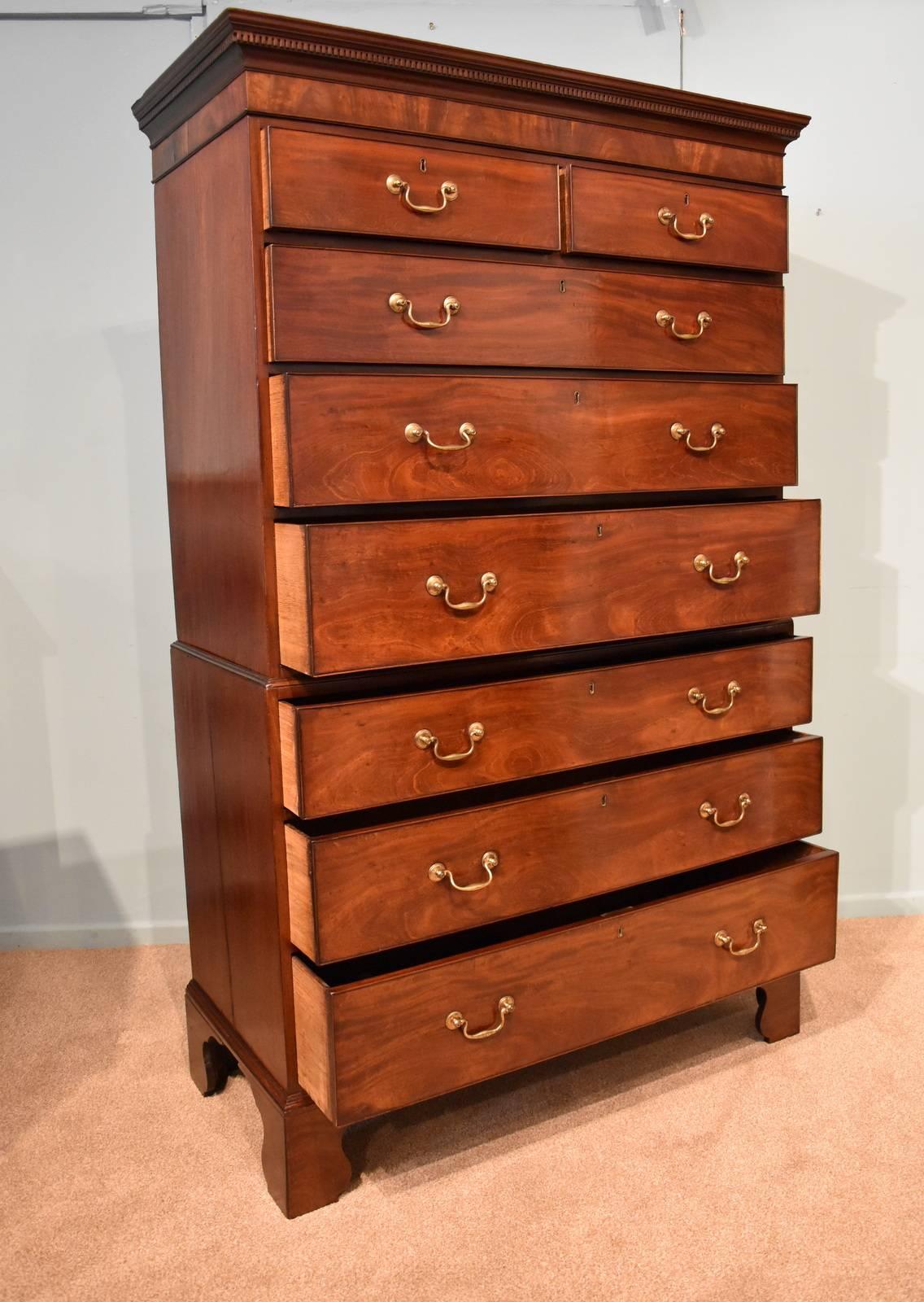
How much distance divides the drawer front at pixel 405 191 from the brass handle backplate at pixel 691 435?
320 mm

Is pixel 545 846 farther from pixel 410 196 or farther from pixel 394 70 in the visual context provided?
pixel 394 70

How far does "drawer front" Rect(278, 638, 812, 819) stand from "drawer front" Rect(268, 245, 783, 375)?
442 mm

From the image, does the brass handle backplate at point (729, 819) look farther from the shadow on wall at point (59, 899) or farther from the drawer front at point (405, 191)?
the shadow on wall at point (59, 899)

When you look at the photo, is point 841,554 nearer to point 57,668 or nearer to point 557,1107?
point 557,1107

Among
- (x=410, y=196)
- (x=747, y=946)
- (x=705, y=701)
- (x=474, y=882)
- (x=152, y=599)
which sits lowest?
(x=747, y=946)

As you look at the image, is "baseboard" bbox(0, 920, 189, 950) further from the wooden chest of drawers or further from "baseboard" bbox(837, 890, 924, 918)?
"baseboard" bbox(837, 890, 924, 918)

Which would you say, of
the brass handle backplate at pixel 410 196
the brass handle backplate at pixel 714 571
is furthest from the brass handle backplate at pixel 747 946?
the brass handle backplate at pixel 410 196

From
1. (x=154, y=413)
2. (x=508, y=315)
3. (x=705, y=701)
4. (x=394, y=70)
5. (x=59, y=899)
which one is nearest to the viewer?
(x=394, y=70)

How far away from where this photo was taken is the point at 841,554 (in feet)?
8.04

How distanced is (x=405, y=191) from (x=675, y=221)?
0.45 metres

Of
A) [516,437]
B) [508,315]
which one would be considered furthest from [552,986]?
[508,315]

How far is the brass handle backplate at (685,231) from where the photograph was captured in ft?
5.47

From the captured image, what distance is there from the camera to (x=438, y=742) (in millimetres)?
1521

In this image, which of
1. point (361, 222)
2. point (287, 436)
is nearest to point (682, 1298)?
point (287, 436)
